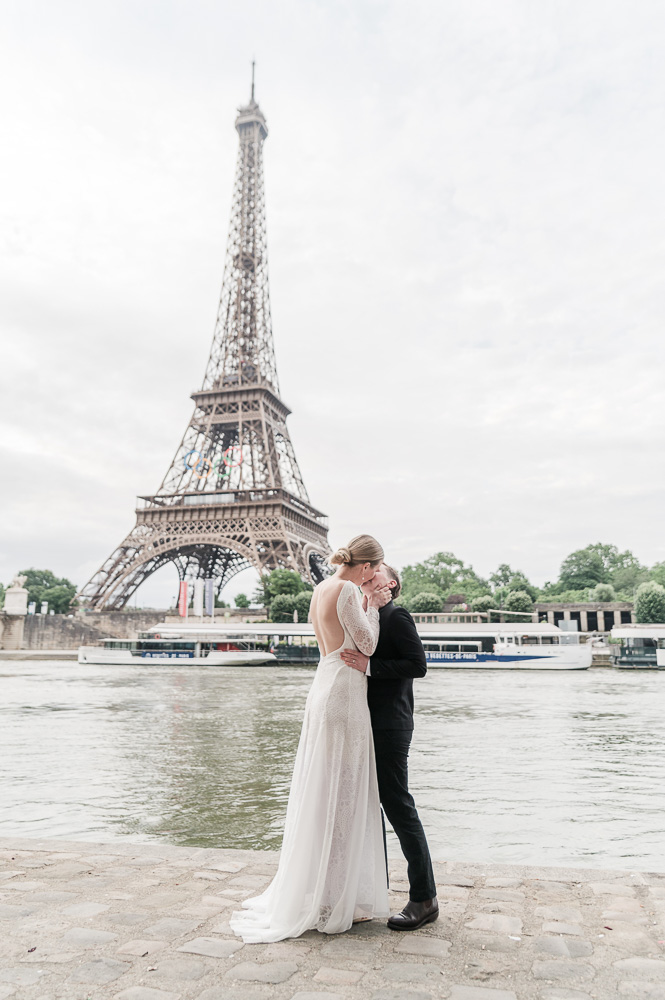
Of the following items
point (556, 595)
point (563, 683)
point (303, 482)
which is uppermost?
point (303, 482)

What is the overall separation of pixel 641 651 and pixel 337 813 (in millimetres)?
44332

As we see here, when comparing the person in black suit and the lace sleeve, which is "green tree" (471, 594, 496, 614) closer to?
the person in black suit

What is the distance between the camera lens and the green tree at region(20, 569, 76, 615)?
92000 millimetres

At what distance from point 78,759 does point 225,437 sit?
55.2 metres

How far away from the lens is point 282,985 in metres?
3.11

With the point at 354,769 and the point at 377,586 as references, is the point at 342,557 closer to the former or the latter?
the point at 377,586

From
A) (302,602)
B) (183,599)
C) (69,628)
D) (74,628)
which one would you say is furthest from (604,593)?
(69,628)

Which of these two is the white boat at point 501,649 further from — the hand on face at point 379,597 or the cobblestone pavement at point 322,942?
the hand on face at point 379,597

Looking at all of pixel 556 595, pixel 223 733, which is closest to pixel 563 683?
pixel 223 733

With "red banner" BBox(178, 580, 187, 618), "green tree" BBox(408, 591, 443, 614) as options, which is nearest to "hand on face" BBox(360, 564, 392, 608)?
"red banner" BBox(178, 580, 187, 618)

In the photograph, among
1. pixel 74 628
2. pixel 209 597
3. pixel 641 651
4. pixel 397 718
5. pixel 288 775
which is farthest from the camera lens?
pixel 74 628

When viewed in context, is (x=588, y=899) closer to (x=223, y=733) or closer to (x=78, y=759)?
(x=78, y=759)

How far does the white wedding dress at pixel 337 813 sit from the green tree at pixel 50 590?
8682 centimetres

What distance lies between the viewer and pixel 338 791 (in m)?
4.04
